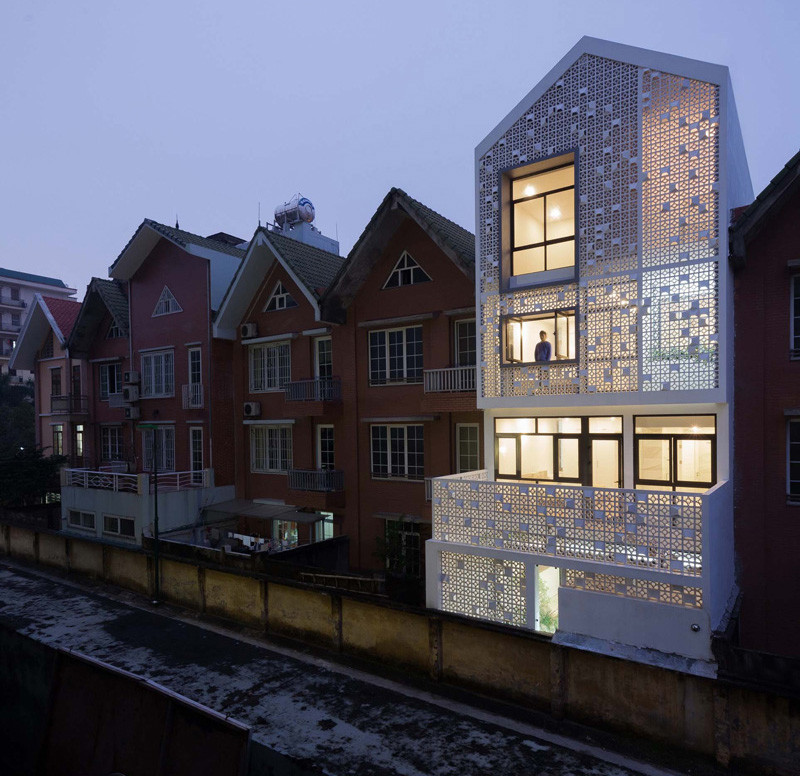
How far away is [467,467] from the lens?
19.0 metres

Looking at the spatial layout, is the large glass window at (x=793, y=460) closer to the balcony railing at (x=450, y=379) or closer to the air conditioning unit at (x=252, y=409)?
the balcony railing at (x=450, y=379)

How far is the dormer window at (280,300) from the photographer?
23.3 meters

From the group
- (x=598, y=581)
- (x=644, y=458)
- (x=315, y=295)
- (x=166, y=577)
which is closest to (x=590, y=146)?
(x=644, y=458)

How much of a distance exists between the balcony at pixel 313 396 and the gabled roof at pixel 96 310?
12.4 meters

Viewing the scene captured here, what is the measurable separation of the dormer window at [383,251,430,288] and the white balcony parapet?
8231mm

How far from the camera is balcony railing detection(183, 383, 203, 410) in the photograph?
83.1 feet

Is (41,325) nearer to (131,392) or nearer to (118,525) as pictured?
(131,392)

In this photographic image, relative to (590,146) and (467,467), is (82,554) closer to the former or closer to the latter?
(467,467)

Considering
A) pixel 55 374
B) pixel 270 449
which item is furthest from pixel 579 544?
pixel 55 374

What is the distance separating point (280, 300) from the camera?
23609 mm

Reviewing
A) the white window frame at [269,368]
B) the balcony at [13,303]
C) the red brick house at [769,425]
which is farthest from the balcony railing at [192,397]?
the balcony at [13,303]

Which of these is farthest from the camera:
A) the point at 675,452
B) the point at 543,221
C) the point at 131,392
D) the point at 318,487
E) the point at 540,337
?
the point at 131,392

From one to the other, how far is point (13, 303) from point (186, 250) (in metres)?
64.3

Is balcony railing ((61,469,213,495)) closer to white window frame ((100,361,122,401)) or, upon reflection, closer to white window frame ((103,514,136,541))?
white window frame ((103,514,136,541))
